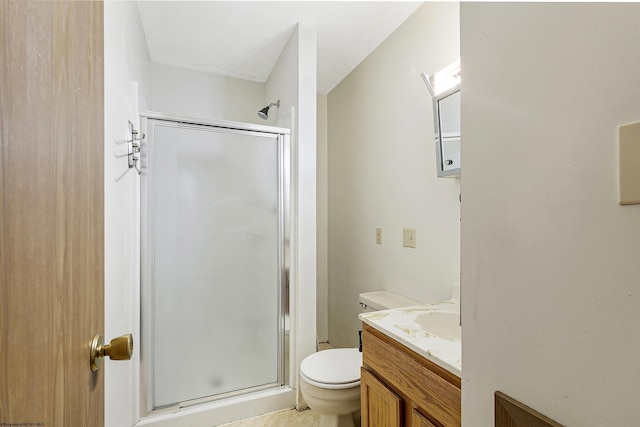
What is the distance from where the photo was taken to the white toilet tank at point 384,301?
5.63 feet

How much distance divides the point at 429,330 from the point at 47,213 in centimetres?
108

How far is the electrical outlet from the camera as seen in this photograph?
5.85 ft

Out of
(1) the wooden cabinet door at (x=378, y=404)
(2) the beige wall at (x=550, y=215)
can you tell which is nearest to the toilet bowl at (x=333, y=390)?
(1) the wooden cabinet door at (x=378, y=404)

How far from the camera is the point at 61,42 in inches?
17.4

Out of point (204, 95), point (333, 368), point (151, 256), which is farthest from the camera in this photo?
point (204, 95)

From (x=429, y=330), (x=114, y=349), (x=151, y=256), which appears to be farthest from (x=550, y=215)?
(x=151, y=256)

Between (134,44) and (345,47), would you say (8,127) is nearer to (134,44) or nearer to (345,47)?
(134,44)

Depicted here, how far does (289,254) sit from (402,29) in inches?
64.7

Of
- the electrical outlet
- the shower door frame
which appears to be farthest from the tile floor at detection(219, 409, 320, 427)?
the electrical outlet

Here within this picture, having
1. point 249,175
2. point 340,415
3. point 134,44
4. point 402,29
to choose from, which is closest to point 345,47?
point 402,29

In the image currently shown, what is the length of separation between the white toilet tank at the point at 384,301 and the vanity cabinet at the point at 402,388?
1.85 feet

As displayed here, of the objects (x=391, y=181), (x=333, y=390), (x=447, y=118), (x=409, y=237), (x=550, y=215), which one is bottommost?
(x=333, y=390)

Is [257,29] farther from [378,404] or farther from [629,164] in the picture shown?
[378,404]

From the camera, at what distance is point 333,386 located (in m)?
1.38
